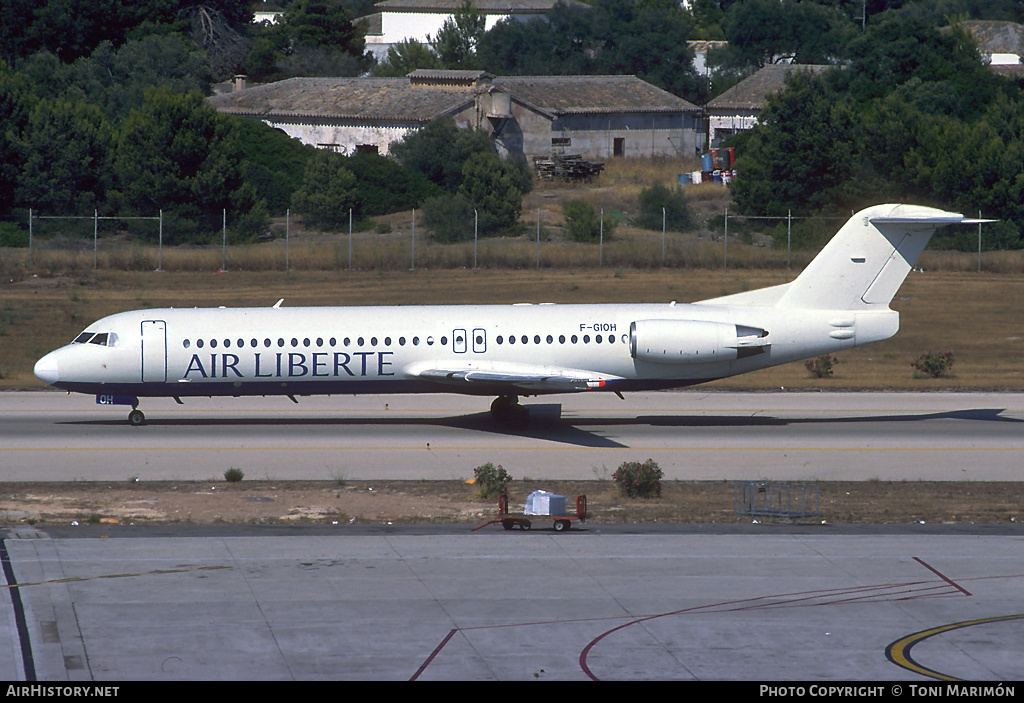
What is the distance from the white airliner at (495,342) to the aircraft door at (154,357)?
0.03 meters

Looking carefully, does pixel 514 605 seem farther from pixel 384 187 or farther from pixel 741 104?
pixel 741 104

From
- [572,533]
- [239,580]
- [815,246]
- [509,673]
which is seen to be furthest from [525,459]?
[815,246]

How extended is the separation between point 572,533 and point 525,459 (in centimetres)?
720

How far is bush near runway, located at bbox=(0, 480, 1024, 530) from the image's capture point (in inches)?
894

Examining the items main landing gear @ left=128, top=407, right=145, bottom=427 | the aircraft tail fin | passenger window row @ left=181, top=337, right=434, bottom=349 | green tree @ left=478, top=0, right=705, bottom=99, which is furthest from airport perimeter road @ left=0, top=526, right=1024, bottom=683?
green tree @ left=478, top=0, right=705, bottom=99

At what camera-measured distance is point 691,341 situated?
1222 inches

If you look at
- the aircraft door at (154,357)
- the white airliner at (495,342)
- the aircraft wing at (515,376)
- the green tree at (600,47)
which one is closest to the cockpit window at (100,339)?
the white airliner at (495,342)

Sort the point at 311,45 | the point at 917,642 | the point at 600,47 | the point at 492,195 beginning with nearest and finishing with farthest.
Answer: the point at 917,642, the point at 492,195, the point at 311,45, the point at 600,47

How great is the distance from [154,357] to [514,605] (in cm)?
1728

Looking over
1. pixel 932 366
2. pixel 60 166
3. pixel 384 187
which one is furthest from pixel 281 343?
pixel 384 187

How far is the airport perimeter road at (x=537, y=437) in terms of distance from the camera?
1078 inches

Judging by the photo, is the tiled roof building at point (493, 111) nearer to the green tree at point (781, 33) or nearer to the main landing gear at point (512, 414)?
the green tree at point (781, 33)

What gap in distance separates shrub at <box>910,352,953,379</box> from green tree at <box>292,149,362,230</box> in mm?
35546

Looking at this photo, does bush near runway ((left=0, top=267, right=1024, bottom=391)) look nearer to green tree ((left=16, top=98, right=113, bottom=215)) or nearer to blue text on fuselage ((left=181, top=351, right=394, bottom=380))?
green tree ((left=16, top=98, right=113, bottom=215))
